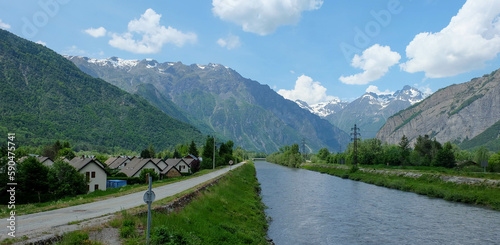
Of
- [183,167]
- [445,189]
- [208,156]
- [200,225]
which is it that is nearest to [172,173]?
[183,167]

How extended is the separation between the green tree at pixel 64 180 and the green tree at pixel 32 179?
115cm

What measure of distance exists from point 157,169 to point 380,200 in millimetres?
65908

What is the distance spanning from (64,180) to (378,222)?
51.1 m

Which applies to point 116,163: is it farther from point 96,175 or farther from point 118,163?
point 96,175

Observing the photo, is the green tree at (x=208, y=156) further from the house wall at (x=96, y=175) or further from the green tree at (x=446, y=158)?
the green tree at (x=446, y=158)

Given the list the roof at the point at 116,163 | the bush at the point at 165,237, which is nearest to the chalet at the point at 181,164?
the roof at the point at 116,163

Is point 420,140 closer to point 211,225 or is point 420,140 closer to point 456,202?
point 456,202

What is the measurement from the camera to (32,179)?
50938mm

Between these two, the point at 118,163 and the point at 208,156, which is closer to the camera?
the point at 208,156

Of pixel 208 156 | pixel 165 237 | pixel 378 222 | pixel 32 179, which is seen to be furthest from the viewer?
pixel 208 156

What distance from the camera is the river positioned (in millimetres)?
28078

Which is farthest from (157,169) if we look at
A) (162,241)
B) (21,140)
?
(21,140)

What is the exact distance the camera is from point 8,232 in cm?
1461

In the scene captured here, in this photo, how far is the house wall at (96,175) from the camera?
66.6 meters
